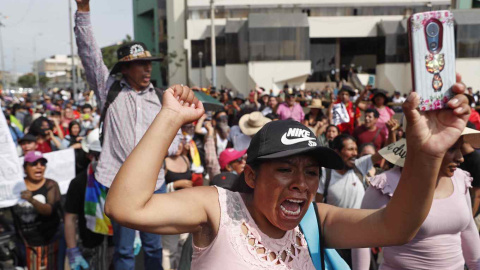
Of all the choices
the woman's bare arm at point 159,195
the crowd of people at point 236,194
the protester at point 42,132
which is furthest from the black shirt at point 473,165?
the protester at point 42,132

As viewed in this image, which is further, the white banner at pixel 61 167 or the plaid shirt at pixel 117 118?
the white banner at pixel 61 167

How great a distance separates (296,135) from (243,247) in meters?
0.46

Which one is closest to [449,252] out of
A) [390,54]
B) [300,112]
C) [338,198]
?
[338,198]

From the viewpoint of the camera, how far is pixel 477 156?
3.79 m

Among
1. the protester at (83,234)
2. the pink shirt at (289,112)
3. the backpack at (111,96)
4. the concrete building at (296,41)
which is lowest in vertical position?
the protester at (83,234)

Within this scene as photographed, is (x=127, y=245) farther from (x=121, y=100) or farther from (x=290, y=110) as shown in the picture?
(x=290, y=110)

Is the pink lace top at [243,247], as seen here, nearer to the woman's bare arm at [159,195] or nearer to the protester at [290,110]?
the woman's bare arm at [159,195]

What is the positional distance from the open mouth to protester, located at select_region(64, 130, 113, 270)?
2.43m

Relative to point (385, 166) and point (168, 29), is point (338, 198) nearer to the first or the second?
point (385, 166)

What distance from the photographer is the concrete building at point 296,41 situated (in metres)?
39.4

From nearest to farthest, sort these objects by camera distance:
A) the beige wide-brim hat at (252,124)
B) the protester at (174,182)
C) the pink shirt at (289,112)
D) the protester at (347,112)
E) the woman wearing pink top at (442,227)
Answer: the woman wearing pink top at (442,227)
the protester at (174,182)
the beige wide-brim hat at (252,124)
the protester at (347,112)
the pink shirt at (289,112)

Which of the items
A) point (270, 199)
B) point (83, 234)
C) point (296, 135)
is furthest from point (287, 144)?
point (83, 234)

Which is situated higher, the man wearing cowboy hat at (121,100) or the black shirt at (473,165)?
the man wearing cowboy hat at (121,100)

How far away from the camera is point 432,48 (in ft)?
5.18
